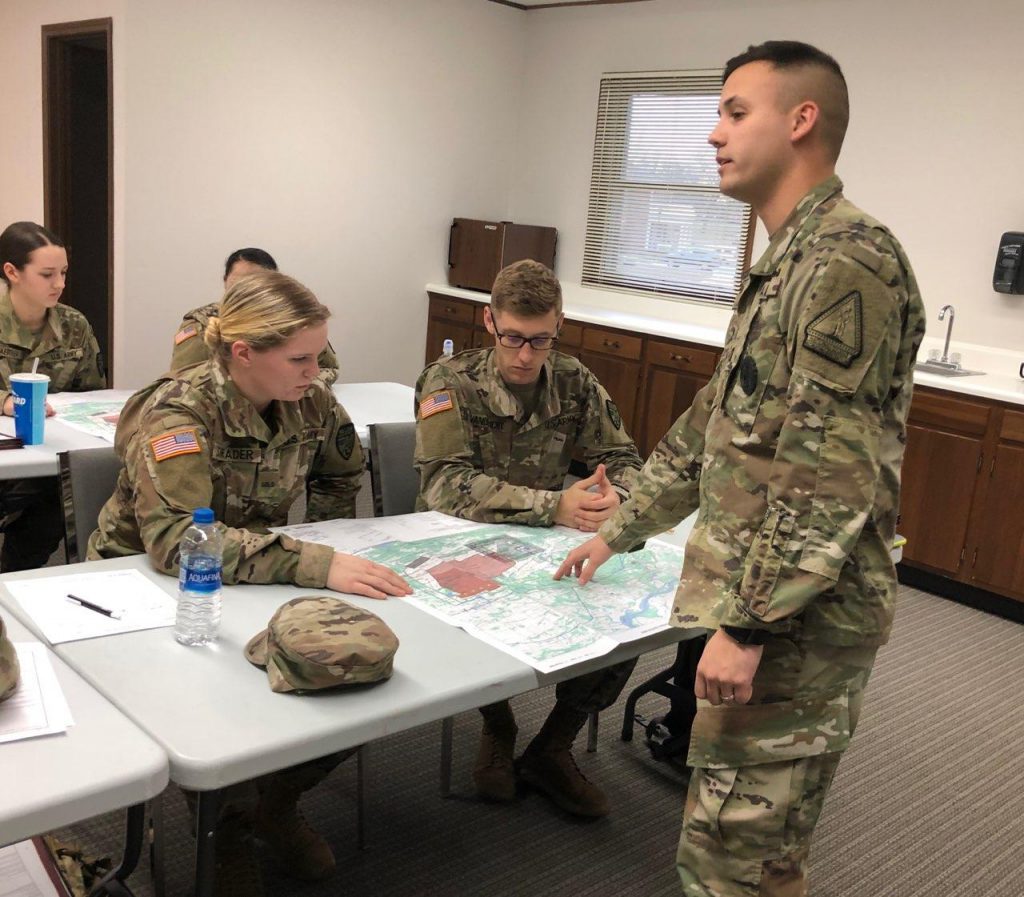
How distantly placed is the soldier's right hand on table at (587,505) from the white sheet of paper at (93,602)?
936 mm

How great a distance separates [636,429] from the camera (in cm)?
544

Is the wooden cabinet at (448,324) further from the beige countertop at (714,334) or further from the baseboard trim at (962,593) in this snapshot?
the baseboard trim at (962,593)

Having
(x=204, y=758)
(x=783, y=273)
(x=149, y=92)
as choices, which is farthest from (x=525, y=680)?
(x=149, y=92)

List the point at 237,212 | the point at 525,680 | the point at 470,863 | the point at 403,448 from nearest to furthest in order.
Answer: the point at 525,680 → the point at 470,863 → the point at 403,448 → the point at 237,212

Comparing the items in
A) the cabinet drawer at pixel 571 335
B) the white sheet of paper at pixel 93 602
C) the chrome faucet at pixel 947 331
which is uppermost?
the chrome faucet at pixel 947 331

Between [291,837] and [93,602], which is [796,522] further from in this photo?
[291,837]

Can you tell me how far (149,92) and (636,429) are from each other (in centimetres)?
307

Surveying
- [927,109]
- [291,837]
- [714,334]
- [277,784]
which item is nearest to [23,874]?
[277,784]

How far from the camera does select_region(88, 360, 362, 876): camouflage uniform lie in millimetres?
1770

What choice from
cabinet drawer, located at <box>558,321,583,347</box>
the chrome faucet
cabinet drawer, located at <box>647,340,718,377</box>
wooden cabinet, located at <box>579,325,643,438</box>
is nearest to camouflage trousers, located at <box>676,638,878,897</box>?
the chrome faucet

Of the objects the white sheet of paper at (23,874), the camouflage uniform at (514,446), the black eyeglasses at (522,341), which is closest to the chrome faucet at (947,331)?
the camouflage uniform at (514,446)

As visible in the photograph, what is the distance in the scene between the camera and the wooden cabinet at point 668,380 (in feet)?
16.7

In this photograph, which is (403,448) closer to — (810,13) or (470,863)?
(470,863)

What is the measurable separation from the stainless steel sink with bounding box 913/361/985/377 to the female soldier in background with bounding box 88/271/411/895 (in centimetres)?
325
